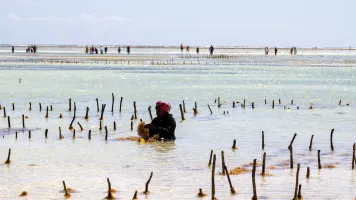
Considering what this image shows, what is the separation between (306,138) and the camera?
68.0ft

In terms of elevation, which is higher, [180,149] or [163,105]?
[163,105]

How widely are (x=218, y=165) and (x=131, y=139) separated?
4573 mm

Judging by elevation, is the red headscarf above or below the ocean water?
above

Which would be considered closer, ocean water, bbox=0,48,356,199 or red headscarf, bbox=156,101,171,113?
ocean water, bbox=0,48,356,199

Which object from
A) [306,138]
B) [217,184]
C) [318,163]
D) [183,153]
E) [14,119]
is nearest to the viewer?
[217,184]

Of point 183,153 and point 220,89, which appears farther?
point 220,89

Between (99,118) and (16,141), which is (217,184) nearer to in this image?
(16,141)

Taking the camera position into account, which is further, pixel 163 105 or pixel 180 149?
pixel 163 105

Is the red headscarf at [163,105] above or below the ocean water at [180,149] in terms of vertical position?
above

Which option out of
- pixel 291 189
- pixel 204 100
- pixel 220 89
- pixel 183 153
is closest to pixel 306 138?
pixel 183 153

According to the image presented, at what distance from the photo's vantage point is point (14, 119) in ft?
79.7

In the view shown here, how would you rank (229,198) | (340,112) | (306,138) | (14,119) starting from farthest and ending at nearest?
(340,112) → (14,119) → (306,138) → (229,198)

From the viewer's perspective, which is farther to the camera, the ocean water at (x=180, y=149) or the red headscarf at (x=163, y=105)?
the red headscarf at (x=163, y=105)

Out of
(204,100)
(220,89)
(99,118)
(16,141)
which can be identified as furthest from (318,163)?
(220,89)
